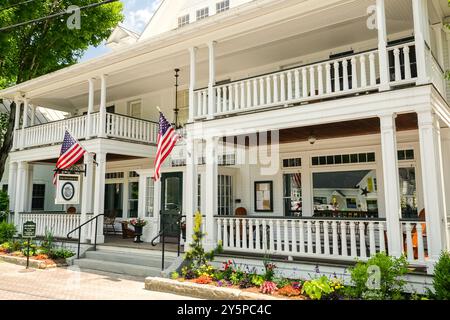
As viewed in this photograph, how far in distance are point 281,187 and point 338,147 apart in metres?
2.13

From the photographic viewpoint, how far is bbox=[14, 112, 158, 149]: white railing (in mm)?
11922

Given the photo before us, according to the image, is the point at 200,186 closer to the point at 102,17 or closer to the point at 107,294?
the point at 107,294

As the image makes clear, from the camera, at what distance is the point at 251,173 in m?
12.0

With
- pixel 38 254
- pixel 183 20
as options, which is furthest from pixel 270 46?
pixel 38 254

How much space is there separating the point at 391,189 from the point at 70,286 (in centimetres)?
682

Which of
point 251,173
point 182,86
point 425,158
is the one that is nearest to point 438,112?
point 425,158

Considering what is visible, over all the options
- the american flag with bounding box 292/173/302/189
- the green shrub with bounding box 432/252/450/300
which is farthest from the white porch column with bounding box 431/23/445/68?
the green shrub with bounding box 432/252/450/300

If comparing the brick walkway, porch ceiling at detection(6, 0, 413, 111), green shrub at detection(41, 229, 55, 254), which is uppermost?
porch ceiling at detection(6, 0, 413, 111)

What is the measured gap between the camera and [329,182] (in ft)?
34.5

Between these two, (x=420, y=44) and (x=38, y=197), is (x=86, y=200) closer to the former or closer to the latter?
(x=38, y=197)

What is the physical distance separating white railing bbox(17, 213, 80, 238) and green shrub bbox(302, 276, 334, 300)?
8.29 meters

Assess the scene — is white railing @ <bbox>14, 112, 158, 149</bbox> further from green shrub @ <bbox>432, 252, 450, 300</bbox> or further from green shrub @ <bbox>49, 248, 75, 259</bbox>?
green shrub @ <bbox>432, 252, 450, 300</bbox>
